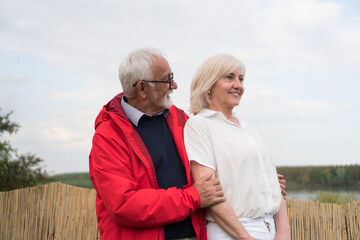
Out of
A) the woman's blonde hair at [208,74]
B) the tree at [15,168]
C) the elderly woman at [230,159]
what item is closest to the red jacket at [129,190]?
the elderly woman at [230,159]

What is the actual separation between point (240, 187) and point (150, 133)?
0.59 metres

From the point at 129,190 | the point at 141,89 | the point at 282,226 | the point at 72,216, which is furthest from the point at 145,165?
the point at 72,216

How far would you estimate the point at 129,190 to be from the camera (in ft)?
6.68

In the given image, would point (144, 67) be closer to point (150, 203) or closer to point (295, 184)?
point (150, 203)

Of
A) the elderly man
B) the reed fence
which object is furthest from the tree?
the elderly man

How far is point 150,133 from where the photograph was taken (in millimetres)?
2299

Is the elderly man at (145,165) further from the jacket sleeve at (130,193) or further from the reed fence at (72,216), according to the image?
the reed fence at (72,216)

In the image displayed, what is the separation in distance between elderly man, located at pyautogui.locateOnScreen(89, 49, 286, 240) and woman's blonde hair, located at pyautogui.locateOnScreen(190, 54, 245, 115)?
148 mm

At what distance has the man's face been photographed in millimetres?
2328

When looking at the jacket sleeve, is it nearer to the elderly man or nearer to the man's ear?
the elderly man

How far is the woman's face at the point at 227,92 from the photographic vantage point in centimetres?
228

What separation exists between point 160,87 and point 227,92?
1.28 ft

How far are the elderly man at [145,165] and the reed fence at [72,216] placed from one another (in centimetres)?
309

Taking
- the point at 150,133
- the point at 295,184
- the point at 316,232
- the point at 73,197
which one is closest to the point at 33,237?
the point at 73,197
